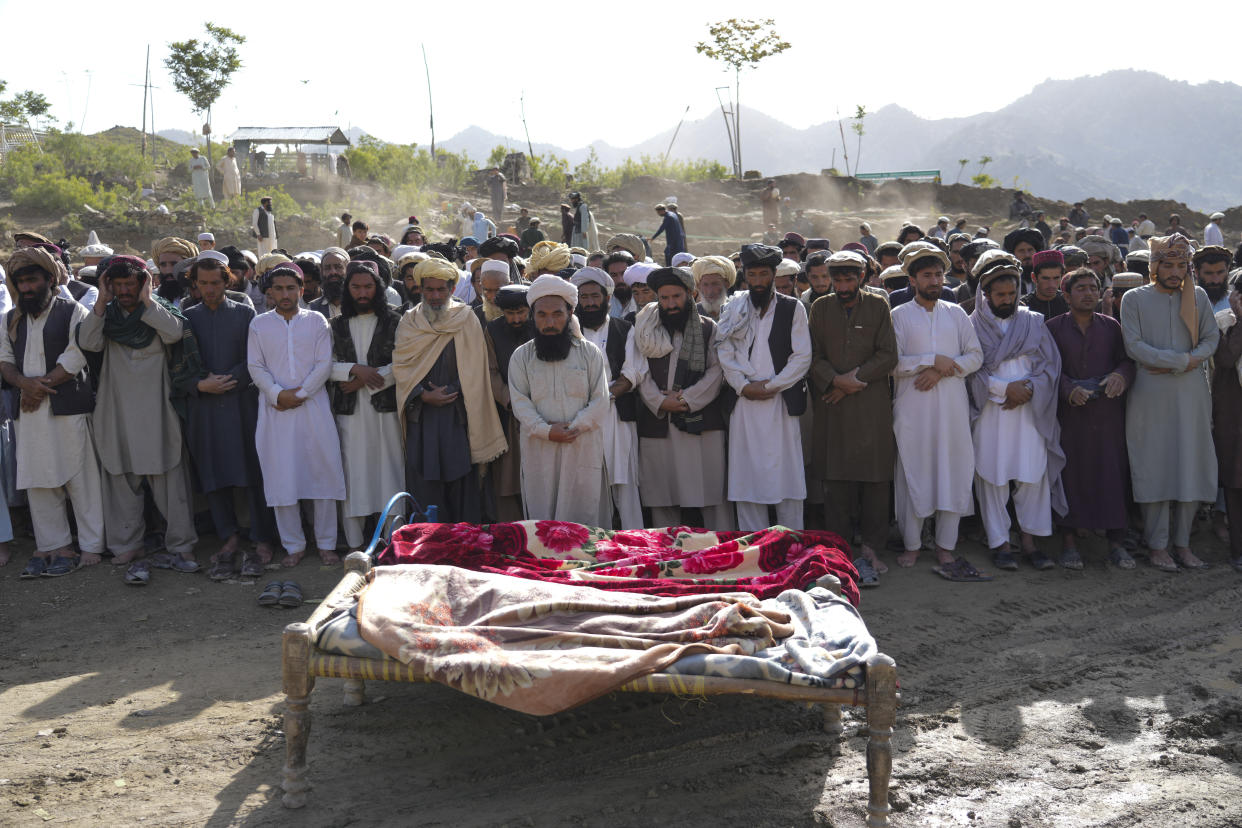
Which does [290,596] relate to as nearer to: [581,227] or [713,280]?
[713,280]

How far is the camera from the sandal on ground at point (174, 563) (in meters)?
5.90

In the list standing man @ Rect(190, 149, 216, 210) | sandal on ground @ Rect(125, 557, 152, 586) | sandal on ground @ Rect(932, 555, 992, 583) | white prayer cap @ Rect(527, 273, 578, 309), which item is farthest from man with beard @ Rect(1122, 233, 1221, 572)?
standing man @ Rect(190, 149, 216, 210)

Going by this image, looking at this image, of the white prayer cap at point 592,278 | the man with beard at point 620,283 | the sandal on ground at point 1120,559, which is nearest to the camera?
the sandal on ground at point 1120,559

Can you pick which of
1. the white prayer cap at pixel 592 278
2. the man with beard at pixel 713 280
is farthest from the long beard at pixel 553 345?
the man with beard at pixel 713 280

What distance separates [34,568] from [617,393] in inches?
Result: 144

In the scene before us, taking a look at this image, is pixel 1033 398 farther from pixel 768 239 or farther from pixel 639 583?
pixel 768 239

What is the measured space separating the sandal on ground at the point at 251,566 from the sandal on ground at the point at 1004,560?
444cm

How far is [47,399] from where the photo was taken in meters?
5.85

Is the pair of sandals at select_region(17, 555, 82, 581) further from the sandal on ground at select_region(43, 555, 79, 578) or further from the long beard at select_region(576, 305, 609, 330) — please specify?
the long beard at select_region(576, 305, 609, 330)

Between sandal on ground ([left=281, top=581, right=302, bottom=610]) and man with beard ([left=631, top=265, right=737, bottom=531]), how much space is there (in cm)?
208

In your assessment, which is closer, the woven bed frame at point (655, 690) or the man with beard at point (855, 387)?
the woven bed frame at point (655, 690)

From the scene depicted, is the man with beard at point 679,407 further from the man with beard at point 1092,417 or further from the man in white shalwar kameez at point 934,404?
the man with beard at point 1092,417

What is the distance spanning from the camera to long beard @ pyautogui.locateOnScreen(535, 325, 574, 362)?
5242mm

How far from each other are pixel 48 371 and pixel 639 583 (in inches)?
158
